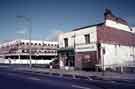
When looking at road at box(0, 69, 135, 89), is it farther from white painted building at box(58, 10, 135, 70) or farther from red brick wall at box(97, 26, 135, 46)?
red brick wall at box(97, 26, 135, 46)

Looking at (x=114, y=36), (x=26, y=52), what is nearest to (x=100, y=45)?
(x=114, y=36)

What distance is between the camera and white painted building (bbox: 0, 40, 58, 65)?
236 feet

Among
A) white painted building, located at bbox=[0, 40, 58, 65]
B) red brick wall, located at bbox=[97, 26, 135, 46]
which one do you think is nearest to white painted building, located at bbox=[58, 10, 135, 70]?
red brick wall, located at bbox=[97, 26, 135, 46]

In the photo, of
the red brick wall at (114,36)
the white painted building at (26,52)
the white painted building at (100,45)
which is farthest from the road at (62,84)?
the white painted building at (26,52)

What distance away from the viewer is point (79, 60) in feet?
107

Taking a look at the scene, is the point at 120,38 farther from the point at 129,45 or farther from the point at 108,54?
the point at 108,54

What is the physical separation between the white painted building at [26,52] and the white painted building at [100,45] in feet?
111

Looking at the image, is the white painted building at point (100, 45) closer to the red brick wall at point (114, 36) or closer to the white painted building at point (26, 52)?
the red brick wall at point (114, 36)

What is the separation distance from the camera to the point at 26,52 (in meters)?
73.5

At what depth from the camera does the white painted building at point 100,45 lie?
98.9ft

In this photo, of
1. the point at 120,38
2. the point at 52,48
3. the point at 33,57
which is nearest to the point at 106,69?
the point at 120,38

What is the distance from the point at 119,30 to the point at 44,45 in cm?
5257

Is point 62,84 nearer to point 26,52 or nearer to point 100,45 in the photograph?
point 100,45

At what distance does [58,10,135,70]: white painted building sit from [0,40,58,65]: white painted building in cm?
3390
